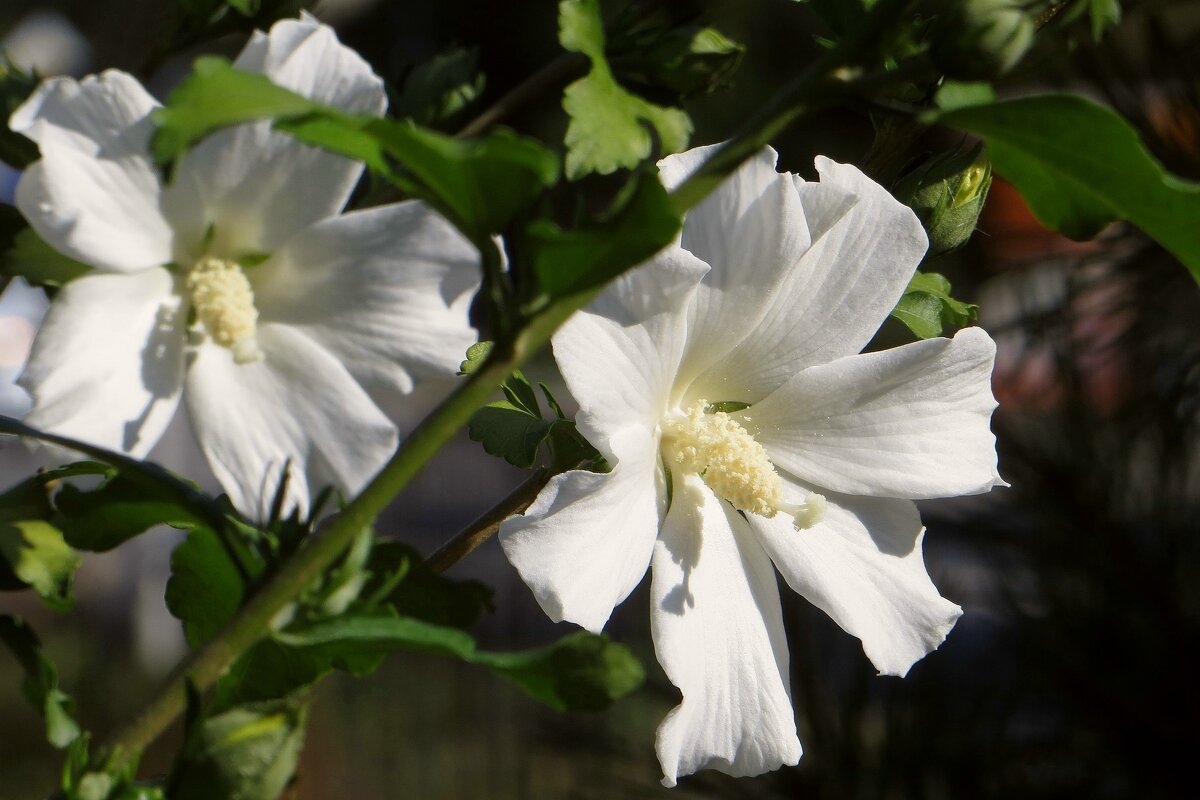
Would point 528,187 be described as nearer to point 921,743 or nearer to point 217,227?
point 217,227

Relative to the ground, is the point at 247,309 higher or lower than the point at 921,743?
higher

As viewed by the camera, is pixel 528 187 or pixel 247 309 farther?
pixel 247 309

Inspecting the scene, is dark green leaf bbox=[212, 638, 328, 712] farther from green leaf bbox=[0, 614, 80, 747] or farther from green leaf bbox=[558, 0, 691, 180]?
green leaf bbox=[558, 0, 691, 180]

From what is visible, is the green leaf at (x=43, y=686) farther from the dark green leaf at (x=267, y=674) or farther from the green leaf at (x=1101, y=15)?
the green leaf at (x=1101, y=15)

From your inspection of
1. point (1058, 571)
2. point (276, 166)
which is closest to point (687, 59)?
point (276, 166)

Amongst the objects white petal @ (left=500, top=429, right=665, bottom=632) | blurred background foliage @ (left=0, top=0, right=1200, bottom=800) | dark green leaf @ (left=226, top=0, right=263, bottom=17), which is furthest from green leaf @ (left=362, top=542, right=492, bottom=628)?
blurred background foliage @ (left=0, top=0, right=1200, bottom=800)

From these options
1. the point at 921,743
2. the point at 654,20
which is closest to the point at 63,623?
the point at 921,743

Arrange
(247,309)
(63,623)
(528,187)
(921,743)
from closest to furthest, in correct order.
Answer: (528,187) → (247,309) → (921,743) → (63,623)
